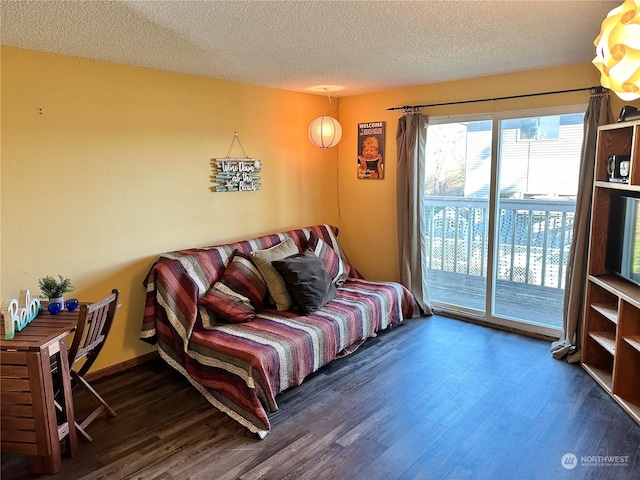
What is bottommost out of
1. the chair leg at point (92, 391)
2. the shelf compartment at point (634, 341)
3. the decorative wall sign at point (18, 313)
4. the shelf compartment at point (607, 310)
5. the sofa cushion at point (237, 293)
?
the chair leg at point (92, 391)

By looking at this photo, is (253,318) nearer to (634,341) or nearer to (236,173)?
(236,173)

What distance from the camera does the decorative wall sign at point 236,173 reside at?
377 centimetres

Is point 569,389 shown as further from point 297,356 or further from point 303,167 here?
point 303,167

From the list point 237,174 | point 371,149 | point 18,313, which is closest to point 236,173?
point 237,174

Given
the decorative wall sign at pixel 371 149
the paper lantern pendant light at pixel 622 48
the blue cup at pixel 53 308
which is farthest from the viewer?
the decorative wall sign at pixel 371 149

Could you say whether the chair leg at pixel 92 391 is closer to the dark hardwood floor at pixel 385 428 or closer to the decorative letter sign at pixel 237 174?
the dark hardwood floor at pixel 385 428

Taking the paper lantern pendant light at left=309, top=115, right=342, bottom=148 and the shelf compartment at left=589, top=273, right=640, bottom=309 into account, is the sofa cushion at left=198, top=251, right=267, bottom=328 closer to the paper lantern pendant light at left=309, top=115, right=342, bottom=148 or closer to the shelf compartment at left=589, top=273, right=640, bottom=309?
the paper lantern pendant light at left=309, top=115, right=342, bottom=148

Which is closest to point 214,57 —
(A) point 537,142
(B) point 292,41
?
(B) point 292,41

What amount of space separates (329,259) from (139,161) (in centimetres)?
186

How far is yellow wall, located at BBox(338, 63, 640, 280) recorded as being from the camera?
3.50 meters

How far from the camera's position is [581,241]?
3.30m

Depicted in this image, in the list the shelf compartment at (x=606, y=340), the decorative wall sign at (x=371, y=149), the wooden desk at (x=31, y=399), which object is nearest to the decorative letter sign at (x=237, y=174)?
the decorative wall sign at (x=371, y=149)

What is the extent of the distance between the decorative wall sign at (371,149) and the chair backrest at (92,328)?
296 centimetres

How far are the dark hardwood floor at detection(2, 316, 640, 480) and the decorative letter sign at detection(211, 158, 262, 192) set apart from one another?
159 centimetres
